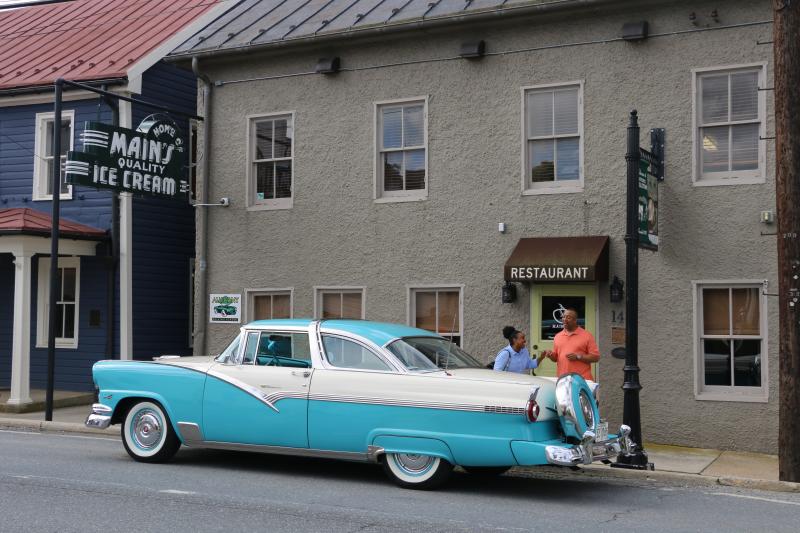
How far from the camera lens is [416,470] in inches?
367

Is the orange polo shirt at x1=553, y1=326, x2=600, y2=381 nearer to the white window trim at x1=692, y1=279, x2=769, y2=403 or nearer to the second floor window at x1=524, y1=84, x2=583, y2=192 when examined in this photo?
the white window trim at x1=692, y1=279, x2=769, y2=403

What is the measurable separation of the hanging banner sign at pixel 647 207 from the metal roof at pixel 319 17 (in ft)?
9.81

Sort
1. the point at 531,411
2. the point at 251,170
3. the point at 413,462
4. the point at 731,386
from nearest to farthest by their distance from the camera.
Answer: the point at 531,411
the point at 413,462
the point at 731,386
the point at 251,170

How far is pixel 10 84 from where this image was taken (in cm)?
1867

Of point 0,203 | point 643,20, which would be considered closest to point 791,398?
point 643,20

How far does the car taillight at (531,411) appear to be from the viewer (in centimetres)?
873

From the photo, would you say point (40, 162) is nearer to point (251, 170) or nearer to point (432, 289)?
point (251, 170)

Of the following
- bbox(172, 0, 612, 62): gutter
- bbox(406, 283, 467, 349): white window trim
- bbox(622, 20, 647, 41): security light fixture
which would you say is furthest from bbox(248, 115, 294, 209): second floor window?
bbox(622, 20, 647, 41): security light fixture

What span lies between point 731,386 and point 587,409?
13.6 feet

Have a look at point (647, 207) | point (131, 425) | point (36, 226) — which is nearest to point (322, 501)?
point (131, 425)

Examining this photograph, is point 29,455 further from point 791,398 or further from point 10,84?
point 10,84

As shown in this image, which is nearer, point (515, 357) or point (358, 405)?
Answer: point (358, 405)

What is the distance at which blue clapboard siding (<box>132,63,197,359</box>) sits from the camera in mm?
18312

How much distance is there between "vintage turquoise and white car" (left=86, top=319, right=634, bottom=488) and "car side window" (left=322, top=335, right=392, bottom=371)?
0.04ft
